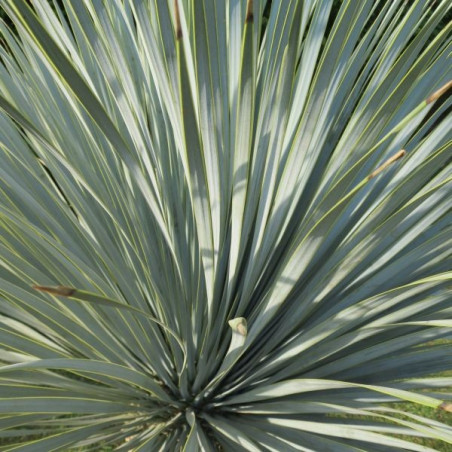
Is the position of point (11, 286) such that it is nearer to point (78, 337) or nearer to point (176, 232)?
point (78, 337)

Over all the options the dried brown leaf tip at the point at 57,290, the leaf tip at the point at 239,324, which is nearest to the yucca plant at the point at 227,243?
the leaf tip at the point at 239,324

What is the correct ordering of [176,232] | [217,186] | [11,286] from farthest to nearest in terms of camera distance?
[176,232]
[217,186]
[11,286]

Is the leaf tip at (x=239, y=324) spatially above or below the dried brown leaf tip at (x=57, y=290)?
above

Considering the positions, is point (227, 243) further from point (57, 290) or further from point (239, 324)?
point (57, 290)

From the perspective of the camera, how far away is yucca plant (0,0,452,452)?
1.08 meters

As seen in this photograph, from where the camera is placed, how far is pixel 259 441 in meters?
1.20

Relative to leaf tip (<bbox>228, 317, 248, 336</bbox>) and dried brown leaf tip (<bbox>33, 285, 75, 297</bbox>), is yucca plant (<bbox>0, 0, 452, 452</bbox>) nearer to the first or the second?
leaf tip (<bbox>228, 317, 248, 336</bbox>)

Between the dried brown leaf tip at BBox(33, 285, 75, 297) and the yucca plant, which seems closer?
the dried brown leaf tip at BBox(33, 285, 75, 297)

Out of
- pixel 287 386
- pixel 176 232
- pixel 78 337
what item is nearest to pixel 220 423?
pixel 287 386

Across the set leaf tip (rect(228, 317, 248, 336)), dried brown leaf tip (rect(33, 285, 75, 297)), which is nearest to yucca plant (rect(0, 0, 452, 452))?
leaf tip (rect(228, 317, 248, 336))

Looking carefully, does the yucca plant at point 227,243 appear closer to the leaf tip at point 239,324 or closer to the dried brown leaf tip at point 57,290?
the leaf tip at point 239,324

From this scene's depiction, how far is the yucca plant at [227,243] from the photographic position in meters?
1.08

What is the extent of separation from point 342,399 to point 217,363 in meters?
0.28

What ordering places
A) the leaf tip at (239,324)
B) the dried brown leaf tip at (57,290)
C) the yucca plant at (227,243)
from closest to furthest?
the dried brown leaf tip at (57,290) < the leaf tip at (239,324) < the yucca plant at (227,243)
